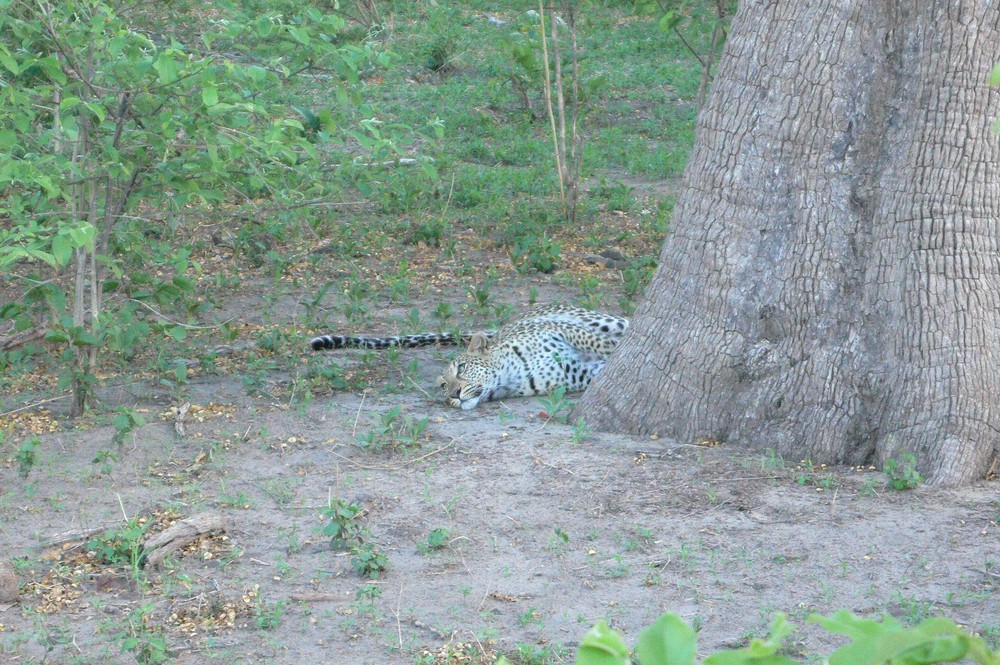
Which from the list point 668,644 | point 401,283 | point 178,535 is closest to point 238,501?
point 178,535

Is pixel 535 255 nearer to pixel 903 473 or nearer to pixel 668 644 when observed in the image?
pixel 903 473

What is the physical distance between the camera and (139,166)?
6344 mm

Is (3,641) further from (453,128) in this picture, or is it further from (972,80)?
(453,128)

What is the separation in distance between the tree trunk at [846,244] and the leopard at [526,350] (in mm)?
1685

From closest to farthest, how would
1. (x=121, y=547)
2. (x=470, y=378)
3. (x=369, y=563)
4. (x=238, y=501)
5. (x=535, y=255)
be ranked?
(x=369, y=563)
(x=121, y=547)
(x=238, y=501)
(x=470, y=378)
(x=535, y=255)

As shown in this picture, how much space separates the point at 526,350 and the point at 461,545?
288cm

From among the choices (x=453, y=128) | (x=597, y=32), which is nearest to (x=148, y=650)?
(x=453, y=128)

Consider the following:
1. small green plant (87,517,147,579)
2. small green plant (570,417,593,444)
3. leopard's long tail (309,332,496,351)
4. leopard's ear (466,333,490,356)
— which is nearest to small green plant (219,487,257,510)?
small green plant (87,517,147,579)

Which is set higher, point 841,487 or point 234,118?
point 234,118

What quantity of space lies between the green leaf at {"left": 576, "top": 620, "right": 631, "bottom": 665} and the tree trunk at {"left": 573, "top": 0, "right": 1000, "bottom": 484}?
4640 millimetres

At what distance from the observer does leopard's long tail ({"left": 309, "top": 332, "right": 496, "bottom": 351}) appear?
7723mm

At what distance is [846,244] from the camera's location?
5.61 m

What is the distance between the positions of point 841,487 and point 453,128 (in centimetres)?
935

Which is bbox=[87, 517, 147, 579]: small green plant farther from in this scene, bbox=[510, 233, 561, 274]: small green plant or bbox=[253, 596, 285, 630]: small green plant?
bbox=[510, 233, 561, 274]: small green plant
